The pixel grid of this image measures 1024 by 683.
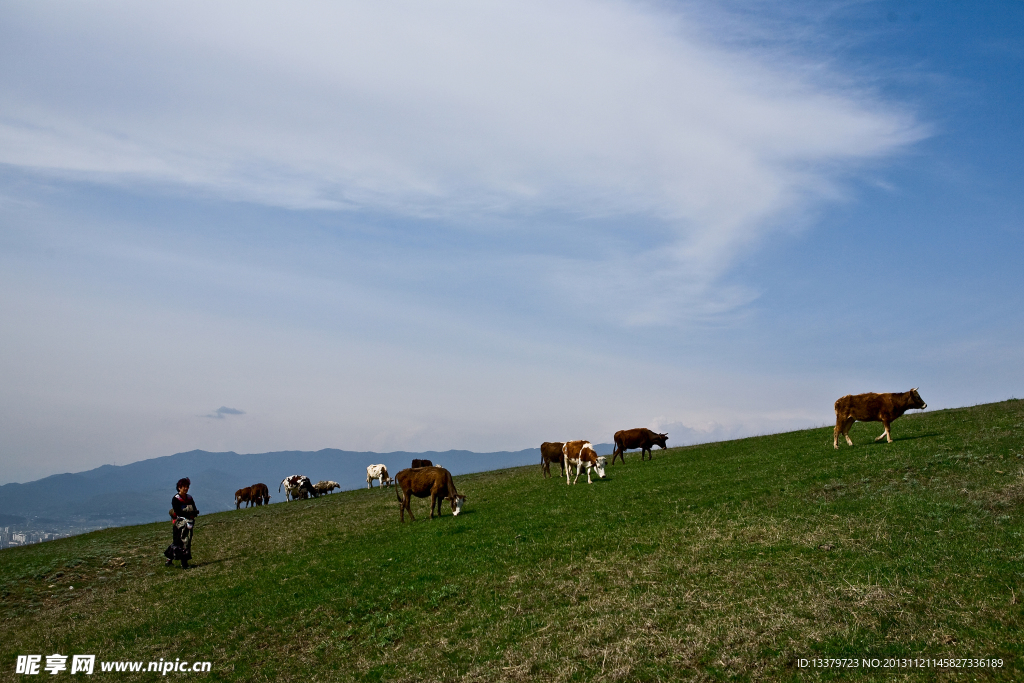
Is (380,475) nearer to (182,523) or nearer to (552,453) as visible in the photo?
(552,453)

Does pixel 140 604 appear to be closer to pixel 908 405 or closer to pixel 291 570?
pixel 291 570

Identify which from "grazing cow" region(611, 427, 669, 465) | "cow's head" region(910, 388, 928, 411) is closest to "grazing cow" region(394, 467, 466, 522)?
"grazing cow" region(611, 427, 669, 465)

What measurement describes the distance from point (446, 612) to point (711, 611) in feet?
20.3

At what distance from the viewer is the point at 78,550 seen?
32875mm

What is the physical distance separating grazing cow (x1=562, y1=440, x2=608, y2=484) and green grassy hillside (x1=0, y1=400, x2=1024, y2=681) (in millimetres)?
2729

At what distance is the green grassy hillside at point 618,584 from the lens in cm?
1159

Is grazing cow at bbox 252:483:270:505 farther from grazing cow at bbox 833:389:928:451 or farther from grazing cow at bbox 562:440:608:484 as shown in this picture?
grazing cow at bbox 833:389:928:451

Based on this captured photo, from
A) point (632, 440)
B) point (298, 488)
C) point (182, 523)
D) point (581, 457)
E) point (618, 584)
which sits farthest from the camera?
point (298, 488)

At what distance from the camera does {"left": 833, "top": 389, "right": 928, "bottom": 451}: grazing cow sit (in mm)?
30469

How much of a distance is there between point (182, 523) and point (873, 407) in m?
30.9

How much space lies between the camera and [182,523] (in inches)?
1027

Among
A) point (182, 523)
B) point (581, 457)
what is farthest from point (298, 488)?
point (581, 457)

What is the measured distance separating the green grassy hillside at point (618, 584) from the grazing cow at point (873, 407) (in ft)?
4.47

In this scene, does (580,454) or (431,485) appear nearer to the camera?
(431,485)
